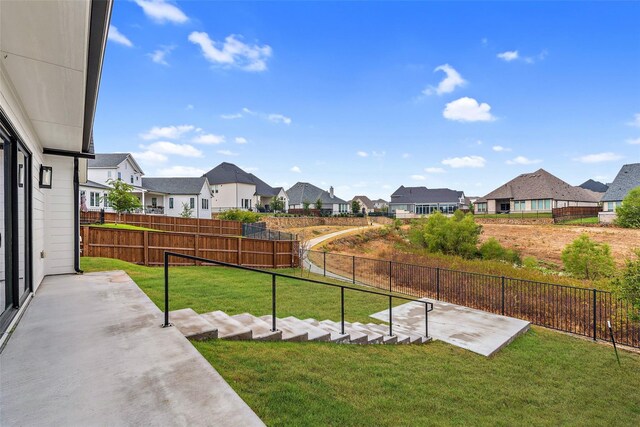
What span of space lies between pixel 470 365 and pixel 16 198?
291 inches

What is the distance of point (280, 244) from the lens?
17.0 meters

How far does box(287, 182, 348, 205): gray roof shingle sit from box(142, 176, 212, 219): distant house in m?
27.9

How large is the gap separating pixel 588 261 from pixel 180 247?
19669 millimetres

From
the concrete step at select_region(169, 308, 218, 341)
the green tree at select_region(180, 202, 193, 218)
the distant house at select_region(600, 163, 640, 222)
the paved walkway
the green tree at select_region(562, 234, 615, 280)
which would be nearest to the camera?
the paved walkway

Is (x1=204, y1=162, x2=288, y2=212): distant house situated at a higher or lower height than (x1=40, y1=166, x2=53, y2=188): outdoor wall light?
higher

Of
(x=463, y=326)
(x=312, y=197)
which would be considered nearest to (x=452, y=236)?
(x=463, y=326)

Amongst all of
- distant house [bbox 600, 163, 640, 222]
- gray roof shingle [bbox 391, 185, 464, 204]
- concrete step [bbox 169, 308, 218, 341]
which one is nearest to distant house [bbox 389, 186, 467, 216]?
gray roof shingle [bbox 391, 185, 464, 204]

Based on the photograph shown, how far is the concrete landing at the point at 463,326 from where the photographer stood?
6741 millimetres

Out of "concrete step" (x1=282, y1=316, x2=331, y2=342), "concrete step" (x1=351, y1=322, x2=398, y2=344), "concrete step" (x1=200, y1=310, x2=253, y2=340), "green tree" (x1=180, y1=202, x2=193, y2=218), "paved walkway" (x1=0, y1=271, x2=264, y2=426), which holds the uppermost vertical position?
"green tree" (x1=180, y1=202, x2=193, y2=218)

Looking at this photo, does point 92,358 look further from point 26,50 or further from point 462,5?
point 462,5

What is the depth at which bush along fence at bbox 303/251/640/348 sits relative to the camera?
8.61 metres

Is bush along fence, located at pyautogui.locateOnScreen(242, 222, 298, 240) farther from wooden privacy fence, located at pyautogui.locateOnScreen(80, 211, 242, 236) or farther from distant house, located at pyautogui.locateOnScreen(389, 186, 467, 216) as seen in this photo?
distant house, located at pyautogui.locateOnScreen(389, 186, 467, 216)

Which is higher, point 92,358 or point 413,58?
point 413,58

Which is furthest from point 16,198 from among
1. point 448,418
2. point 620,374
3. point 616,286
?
point 616,286
